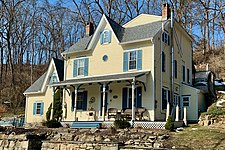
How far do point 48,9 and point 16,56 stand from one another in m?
8.19

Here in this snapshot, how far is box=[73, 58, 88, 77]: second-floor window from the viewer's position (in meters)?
23.7

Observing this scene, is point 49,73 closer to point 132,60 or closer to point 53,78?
point 53,78

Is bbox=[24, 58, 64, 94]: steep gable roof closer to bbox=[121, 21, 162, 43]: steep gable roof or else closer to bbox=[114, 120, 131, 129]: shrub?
bbox=[121, 21, 162, 43]: steep gable roof

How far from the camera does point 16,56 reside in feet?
140

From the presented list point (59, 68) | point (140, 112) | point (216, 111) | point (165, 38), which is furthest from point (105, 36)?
point (216, 111)

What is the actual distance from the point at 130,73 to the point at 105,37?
3.87m

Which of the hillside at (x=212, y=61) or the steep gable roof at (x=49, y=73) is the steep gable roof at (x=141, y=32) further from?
the hillside at (x=212, y=61)

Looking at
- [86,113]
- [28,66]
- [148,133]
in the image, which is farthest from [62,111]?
[28,66]

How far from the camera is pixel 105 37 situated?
23000mm

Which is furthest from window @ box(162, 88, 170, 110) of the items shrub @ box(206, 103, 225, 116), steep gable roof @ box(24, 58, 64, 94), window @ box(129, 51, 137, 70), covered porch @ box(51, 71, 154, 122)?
steep gable roof @ box(24, 58, 64, 94)

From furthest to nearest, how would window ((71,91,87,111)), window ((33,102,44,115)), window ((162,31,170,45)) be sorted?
1. window ((33,102,44,115))
2. window ((71,91,87,111))
3. window ((162,31,170,45))

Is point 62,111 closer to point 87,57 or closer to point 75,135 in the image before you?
point 87,57

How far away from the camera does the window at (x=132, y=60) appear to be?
2095cm

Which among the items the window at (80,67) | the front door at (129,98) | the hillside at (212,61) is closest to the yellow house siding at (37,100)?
the window at (80,67)
